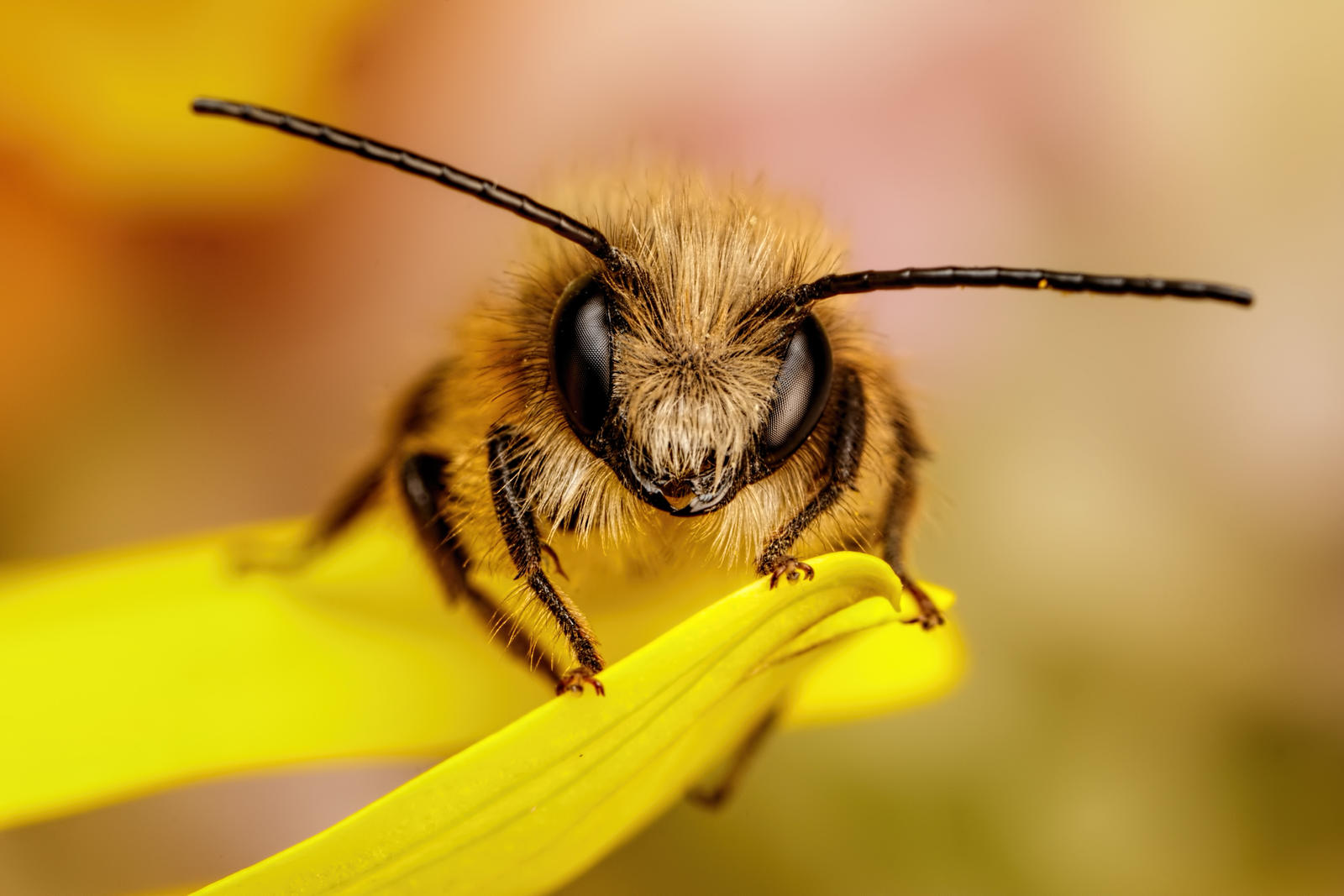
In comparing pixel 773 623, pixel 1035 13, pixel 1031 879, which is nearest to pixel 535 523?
pixel 773 623

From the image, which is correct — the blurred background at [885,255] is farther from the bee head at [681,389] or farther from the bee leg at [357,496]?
the bee head at [681,389]

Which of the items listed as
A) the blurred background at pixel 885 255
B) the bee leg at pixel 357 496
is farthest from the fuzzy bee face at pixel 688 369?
the blurred background at pixel 885 255

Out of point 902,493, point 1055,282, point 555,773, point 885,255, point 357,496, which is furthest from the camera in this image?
point 885,255

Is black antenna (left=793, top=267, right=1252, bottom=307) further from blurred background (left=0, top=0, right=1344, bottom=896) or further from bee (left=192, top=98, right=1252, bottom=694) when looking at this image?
blurred background (left=0, top=0, right=1344, bottom=896)

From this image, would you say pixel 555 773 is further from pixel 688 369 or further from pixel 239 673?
pixel 239 673

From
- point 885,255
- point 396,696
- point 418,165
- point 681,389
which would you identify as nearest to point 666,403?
point 681,389

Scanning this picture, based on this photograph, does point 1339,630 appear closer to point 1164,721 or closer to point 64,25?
point 1164,721
